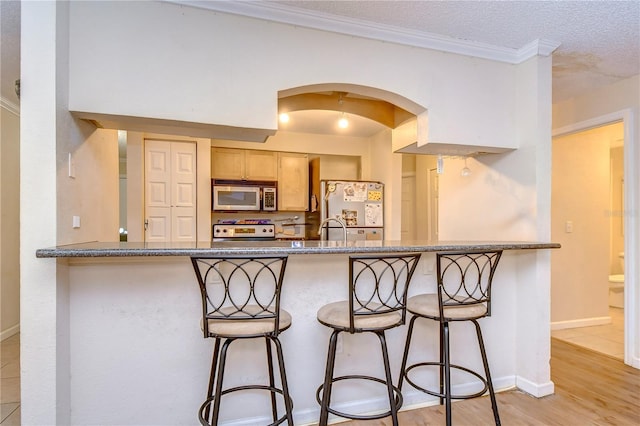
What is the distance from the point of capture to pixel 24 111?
1.59 metres

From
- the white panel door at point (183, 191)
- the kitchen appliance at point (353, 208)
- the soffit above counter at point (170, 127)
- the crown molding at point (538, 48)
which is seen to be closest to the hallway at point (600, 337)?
the kitchen appliance at point (353, 208)

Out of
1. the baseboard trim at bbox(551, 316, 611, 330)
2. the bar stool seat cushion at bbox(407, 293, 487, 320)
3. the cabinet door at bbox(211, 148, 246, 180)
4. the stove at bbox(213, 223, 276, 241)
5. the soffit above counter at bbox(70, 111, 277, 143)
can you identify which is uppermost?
the cabinet door at bbox(211, 148, 246, 180)

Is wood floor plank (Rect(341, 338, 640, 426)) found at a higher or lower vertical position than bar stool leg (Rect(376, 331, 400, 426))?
lower

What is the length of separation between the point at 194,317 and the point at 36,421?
0.79 meters

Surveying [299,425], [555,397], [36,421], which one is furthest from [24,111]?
[555,397]

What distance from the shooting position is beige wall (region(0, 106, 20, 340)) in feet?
10.9

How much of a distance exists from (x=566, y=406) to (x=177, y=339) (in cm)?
245

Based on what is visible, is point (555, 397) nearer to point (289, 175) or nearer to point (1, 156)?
point (289, 175)

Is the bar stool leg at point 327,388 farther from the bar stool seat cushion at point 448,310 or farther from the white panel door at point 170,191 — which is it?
the white panel door at point 170,191

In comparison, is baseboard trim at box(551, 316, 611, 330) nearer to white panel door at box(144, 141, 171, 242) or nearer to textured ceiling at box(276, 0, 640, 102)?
textured ceiling at box(276, 0, 640, 102)

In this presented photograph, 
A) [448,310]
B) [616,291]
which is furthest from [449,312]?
[616,291]

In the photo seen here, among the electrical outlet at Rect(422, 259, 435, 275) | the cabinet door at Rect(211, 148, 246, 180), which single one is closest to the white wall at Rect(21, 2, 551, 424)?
the electrical outlet at Rect(422, 259, 435, 275)

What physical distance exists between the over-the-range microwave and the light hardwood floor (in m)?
2.42

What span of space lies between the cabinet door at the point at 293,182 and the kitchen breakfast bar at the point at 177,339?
2926mm
